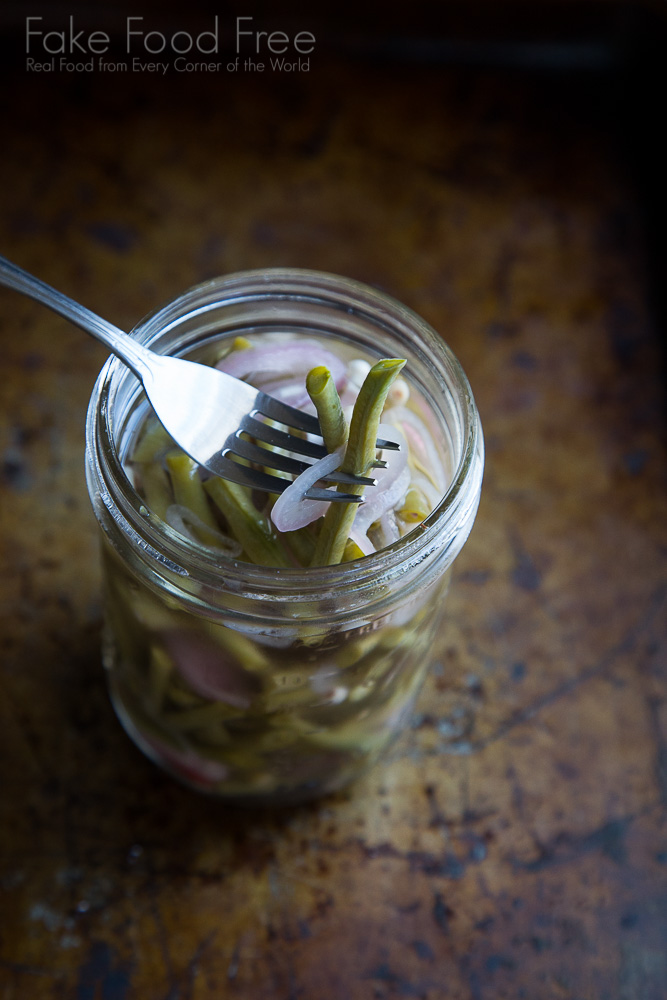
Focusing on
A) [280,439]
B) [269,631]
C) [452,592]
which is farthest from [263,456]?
[452,592]

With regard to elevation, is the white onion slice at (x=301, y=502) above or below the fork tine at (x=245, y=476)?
below

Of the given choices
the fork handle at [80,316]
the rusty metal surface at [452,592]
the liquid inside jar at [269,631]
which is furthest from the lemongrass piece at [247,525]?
the rusty metal surface at [452,592]

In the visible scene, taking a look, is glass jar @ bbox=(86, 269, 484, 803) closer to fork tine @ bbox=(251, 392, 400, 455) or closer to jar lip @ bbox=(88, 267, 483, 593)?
jar lip @ bbox=(88, 267, 483, 593)

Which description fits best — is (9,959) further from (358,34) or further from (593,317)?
(358,34)

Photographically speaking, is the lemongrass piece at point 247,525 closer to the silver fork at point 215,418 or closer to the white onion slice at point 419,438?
the silver fork at point 215,418

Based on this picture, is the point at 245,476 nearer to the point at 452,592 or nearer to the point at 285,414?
the point at 285,414

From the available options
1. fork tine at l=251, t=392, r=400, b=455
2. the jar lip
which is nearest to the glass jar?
the jar lip

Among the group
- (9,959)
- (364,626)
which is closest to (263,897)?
(9,959)
